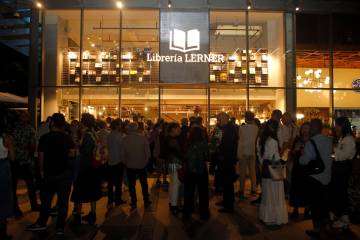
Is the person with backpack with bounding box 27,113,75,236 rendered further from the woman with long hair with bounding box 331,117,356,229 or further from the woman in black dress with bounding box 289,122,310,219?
the woman with long hair with bounding box 331,117,356,229

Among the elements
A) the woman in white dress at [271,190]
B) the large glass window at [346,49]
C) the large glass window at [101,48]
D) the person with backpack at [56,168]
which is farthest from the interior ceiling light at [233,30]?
the person with backpack at [56,168]

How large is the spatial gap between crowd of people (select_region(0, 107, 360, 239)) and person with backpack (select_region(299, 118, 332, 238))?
0.05ft

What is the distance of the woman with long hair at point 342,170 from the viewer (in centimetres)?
669

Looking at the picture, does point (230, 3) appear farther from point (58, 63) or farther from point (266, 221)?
point (266, 221)

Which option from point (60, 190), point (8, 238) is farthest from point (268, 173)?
point (8, 238)

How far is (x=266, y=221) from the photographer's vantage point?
6988 mm

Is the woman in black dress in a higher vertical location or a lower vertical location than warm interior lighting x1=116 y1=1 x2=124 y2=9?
lower

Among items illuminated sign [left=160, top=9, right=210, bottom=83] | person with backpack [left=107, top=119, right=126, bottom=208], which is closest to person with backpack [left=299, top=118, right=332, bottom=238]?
person with backpack [left=107, top=119, right=126, bottom=208]

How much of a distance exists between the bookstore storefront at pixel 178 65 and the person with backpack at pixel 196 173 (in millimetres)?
6884

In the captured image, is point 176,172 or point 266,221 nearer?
point 266,221

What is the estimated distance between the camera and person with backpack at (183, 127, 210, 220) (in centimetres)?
740

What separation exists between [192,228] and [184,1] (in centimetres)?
965

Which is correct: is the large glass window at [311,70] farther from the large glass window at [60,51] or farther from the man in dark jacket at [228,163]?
the large glass window at [60,51]

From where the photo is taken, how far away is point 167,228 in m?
6.92
